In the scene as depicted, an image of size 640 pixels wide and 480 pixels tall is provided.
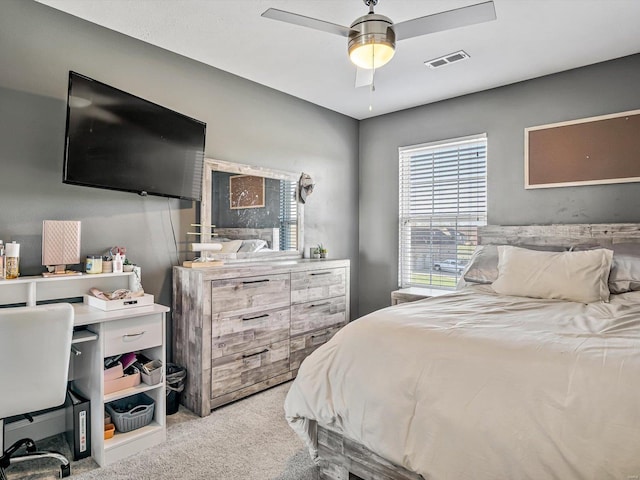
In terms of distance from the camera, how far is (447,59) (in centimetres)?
300

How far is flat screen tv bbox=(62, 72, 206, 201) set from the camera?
214 centimetres

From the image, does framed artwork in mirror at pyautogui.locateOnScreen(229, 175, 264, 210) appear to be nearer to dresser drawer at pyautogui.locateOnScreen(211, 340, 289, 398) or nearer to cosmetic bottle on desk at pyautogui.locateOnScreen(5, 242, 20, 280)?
dresser drawer at pyautogui.locateOnScreen(211, 340, 289, 398)

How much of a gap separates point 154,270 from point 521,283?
2586 millimetres

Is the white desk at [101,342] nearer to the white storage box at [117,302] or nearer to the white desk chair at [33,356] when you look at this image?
the white storage box at [117,302]

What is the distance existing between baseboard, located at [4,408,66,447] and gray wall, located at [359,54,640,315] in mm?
3093

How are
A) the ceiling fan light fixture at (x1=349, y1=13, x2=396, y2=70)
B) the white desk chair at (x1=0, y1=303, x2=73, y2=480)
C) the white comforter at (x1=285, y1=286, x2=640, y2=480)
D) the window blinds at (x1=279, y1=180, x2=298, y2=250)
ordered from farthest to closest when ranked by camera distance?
the window blinds at (x1=279, y1=180, x2=298, y2=250), the ceiling fan light fixture at (x1=349, y1=13, x2=396, y2=70), the white desk chair at (x1=0, y1=303, x2=73, y2=480), the white comforter at (x1=285, y1=286, x2=640, y2=480)

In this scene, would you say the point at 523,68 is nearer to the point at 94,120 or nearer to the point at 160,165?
the point at 160,165

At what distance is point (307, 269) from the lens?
11.0 ft

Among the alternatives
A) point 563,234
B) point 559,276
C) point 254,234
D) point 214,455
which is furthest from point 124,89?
point 563,234

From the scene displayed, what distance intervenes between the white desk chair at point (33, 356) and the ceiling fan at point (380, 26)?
5.56 ft

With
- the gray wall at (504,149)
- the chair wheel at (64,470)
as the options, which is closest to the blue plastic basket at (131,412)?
the chair wheel at (64,470)

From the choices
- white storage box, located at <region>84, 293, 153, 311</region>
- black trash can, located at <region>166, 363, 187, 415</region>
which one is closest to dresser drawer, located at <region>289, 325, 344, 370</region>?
black trash can, located at <region>166, 363, 187, 415</region>

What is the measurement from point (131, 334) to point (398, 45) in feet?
8.63

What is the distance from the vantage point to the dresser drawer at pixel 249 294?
2672 mm
